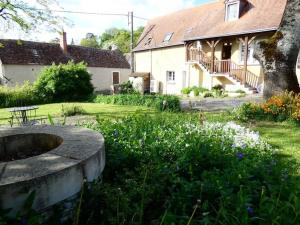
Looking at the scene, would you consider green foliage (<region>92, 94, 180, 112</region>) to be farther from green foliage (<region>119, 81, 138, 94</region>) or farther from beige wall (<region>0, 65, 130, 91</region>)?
beige wall (<region>0, 65, 130, 91</region>)

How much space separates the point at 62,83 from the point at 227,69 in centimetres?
1271

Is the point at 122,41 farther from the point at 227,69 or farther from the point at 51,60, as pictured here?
the point at 227,69

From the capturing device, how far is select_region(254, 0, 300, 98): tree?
26.2 ft

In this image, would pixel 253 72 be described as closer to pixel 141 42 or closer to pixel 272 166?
pixel 141 42

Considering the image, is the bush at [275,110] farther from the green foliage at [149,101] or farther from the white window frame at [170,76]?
the white window frame at [170,76]

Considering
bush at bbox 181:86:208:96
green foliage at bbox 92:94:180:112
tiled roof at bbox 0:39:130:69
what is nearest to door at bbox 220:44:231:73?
bush at bbox 181:86:208:96

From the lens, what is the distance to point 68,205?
90.5 inches

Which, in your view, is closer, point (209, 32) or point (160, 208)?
point (160, 208)

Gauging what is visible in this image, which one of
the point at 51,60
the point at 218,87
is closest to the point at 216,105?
the point at 218,87

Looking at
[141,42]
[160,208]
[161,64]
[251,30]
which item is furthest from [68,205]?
[141,42]

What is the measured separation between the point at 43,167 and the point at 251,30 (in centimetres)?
1679

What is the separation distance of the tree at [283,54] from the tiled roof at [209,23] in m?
Answer: 7.50

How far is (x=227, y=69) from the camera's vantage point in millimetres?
18766

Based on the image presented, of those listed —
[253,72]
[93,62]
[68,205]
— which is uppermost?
[93,62]
